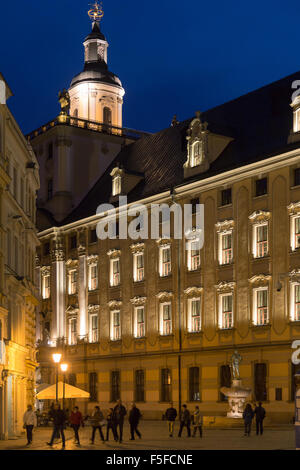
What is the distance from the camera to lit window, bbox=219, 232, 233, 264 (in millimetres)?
58062

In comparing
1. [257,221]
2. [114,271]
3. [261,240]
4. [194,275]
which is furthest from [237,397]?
[114,271]

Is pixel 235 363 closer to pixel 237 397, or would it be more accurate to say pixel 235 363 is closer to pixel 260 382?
pixel 237 397

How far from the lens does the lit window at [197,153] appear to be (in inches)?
2447

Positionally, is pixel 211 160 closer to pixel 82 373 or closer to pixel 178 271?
pixel 178 271

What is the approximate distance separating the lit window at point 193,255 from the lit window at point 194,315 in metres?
2.16

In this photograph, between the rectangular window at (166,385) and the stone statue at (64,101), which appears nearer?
the rectangular window at (166,385)

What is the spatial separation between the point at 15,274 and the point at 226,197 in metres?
20.0

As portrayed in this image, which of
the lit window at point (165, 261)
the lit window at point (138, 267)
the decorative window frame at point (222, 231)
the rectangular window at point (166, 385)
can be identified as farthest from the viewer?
the lit window at point (138, 267)

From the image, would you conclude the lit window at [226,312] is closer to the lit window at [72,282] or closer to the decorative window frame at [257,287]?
the decorative window frame at [257,287]

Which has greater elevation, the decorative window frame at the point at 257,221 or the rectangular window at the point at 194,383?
the decorative window frame at the point at 257,221

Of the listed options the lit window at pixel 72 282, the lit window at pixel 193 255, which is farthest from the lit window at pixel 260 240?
the lit window at pixel 72 282

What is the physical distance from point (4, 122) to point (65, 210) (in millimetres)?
37832

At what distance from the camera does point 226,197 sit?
58.8 metres
